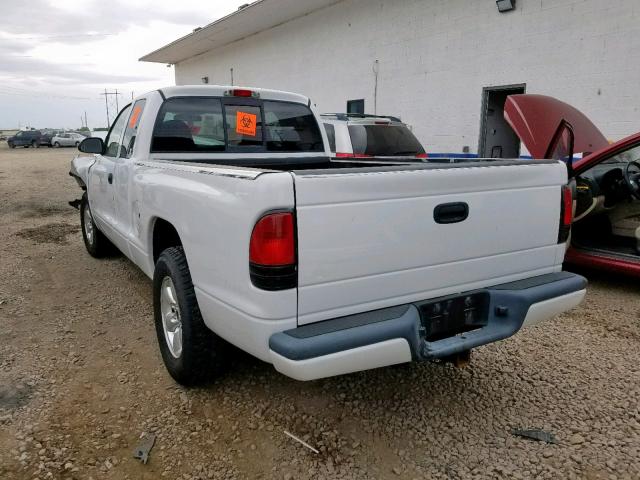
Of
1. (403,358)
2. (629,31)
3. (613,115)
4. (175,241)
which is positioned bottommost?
(403,358)

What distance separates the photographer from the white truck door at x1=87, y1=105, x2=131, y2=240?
458 cm

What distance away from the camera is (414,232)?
244 centimetres

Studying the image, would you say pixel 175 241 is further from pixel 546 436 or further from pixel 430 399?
pixel 546 436

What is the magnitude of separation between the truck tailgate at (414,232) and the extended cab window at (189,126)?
2.12m

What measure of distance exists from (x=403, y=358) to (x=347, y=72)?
1247cm

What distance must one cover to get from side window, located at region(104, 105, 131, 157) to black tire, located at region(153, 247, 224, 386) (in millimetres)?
2008

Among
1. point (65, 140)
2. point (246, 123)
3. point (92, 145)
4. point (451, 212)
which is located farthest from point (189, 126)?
point (65, 140)

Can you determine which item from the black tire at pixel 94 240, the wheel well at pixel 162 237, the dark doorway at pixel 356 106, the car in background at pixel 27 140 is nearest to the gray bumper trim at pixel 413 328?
the wheel well at pixel 162 237

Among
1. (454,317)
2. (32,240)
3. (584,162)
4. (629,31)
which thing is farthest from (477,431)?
(629,31)

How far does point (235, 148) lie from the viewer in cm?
419

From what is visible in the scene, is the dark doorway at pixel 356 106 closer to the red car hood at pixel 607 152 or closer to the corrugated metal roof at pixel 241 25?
the corrugated metal roof at pixel 241 25

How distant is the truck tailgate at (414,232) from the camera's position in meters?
2.21

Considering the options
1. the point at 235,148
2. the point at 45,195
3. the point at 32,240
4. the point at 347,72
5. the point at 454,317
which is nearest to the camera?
the point at 454,317

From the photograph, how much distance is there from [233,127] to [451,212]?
7.48 feet
